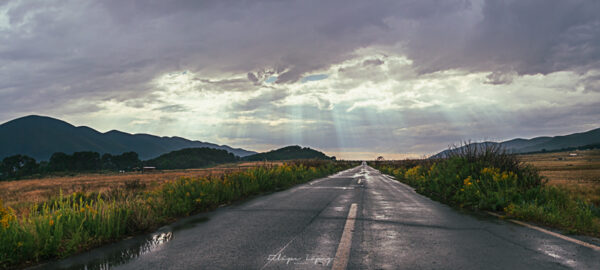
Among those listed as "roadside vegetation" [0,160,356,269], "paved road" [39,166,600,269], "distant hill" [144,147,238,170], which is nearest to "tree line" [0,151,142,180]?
"distant hill" [144,147,238,170]

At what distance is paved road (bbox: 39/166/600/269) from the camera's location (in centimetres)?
454

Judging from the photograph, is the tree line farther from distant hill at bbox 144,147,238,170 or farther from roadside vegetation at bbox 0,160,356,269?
roadside vegetation at bbox 0,160,356,269

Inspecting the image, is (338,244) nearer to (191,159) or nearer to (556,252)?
(556,252)

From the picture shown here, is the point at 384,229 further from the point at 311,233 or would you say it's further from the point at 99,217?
the point at 99,217

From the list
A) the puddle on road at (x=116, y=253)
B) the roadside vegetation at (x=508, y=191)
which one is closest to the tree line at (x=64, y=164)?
the puddle on road at (x=116, y=253)

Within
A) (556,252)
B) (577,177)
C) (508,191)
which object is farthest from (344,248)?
(577,177)

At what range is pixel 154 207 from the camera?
905 cm

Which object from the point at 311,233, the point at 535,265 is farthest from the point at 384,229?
the point at 535,265

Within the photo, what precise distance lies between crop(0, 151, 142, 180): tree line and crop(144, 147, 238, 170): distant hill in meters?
13.7

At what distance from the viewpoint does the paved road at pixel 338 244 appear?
454 centimetres

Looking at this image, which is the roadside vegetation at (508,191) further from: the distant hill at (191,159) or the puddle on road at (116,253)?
the distant hill at (191,159)

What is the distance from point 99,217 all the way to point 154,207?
93.6 inches

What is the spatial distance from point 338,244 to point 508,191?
7.20m

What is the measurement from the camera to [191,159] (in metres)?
155
